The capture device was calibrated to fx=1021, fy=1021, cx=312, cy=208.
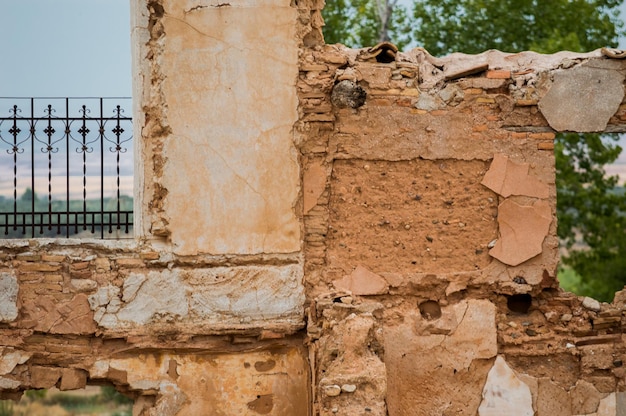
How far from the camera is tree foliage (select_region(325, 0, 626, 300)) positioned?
51.8 ft

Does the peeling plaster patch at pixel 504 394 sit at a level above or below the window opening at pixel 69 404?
above

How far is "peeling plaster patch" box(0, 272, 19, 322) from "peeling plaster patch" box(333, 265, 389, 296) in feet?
7.81

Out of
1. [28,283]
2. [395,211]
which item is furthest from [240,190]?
[28,283]

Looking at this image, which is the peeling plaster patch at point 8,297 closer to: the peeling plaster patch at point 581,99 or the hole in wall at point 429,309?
the hole in wall at point 429,309

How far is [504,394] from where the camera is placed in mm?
7812

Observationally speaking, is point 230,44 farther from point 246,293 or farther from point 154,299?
point 154,299

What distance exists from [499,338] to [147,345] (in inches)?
105

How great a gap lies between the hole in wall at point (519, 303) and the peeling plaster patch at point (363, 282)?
106cm

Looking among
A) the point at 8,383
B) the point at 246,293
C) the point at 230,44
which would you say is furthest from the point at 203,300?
the point at 230,44

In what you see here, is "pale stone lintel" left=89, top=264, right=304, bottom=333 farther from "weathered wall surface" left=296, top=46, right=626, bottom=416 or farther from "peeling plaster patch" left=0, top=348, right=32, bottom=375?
"peeling plaster patch" left=0, top=348, right=32, bottom=375

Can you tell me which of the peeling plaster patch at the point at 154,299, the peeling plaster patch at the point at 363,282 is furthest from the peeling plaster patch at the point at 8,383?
the peeling plaster patch at the point at 363,282

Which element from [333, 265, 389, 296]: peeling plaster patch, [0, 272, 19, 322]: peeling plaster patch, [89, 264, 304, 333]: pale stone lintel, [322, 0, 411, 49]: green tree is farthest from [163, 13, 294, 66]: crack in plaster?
[322, 0, 411, 49]: green tree

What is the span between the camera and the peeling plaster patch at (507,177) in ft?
25.6

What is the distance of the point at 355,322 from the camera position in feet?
22.5
